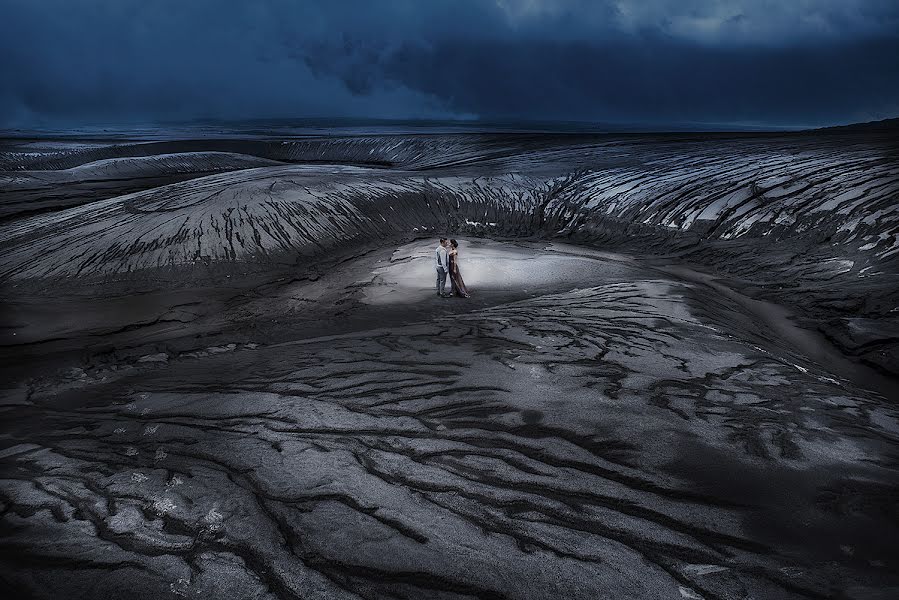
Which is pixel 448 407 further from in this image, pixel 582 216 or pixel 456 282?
pixel 582 216

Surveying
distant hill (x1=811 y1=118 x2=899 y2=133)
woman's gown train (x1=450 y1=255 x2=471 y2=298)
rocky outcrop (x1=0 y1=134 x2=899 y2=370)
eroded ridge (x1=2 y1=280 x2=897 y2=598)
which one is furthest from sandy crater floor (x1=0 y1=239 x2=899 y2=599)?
distant hill (x1=811 y1=118 x2=899 y2=133)

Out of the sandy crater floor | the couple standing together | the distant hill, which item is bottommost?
the sandy crater floor

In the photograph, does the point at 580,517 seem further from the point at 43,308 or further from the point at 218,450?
the point at 43,308

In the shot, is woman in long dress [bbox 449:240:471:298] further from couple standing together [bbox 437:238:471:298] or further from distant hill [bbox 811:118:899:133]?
distant hill [bbox 811:118:899:133]

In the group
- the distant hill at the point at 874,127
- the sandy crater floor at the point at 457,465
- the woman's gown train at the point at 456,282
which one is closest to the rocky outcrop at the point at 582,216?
the distant hill at the point at 874,127

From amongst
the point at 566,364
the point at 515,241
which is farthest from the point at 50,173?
the point at 566,364

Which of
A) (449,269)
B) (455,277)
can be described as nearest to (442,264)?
(449,269)
